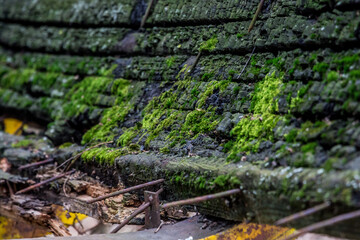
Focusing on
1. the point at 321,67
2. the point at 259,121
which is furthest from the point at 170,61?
the point at 321,67

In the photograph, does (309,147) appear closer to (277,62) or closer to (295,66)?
(295,66)

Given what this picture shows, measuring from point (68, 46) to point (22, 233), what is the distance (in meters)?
2.67

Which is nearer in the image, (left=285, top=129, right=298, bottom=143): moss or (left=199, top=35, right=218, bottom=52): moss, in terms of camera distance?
(left=285, top=129, right=298, bottom=143): moss

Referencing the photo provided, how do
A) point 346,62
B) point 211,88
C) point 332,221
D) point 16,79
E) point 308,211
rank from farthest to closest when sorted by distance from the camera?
point 16,79 < point 211,88 < point 346,62 < point 308,211 < point 332,221

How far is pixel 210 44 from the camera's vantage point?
16.4 feet

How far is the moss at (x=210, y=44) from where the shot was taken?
497 centimetres

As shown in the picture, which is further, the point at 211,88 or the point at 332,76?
the point at 211,88

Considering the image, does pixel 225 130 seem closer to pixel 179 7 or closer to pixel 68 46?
pixel 179 7

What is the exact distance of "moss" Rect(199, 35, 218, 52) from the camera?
4.97 m

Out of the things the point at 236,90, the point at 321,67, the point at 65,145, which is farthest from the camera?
the point at 65,145

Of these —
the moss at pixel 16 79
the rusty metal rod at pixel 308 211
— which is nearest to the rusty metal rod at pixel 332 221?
the rusty metal rod at pixel 308 211

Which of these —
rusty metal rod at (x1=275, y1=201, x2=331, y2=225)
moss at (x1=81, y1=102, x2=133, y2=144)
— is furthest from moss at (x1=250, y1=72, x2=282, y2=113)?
moss at (x1=81, y1=102, x2=133, y2=144)

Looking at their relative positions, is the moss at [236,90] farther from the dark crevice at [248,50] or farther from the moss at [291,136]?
the moss at [291,136]

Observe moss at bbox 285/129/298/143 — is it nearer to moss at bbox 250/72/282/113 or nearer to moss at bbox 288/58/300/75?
moss at bbox 250/72/282/113
